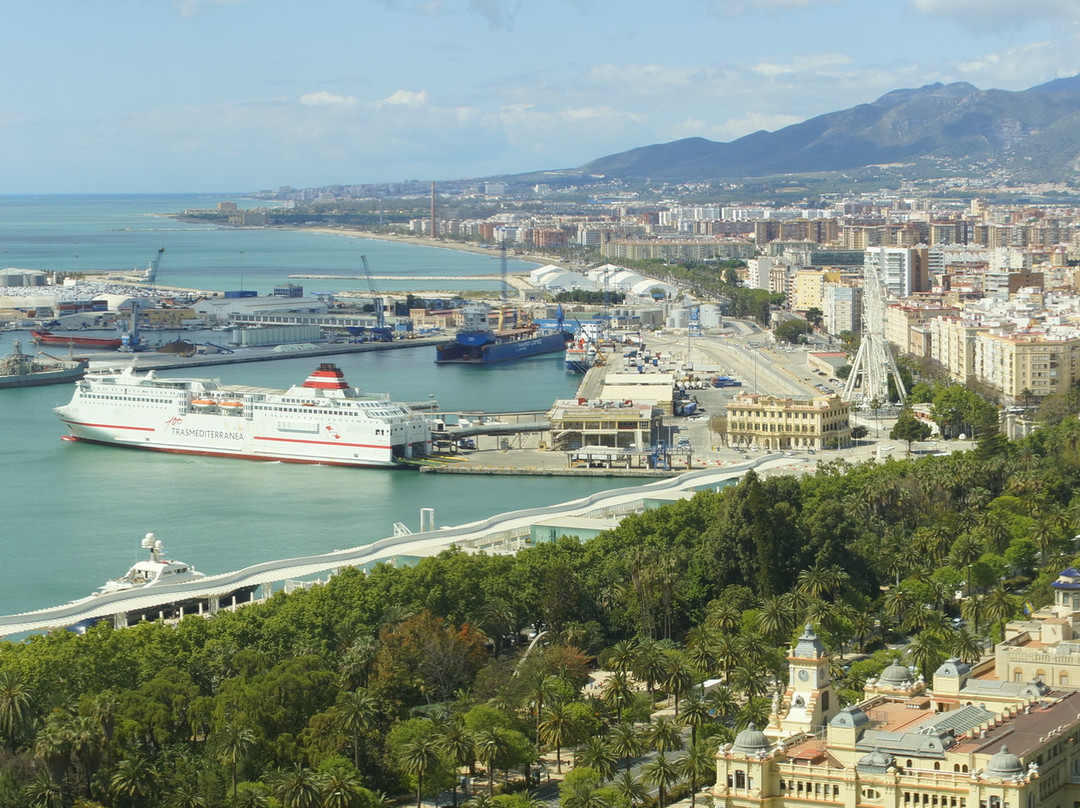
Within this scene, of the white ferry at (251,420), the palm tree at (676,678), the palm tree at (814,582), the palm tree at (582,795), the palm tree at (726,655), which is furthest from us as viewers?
the white ferry at (251,420)

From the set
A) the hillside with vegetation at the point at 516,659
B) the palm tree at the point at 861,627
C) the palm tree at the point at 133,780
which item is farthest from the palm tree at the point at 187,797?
the palm tree at the point at 861,627

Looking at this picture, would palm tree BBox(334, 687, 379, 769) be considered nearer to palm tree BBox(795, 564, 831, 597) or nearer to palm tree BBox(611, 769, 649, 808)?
palm tree BBox(611, 769, 649, 808)

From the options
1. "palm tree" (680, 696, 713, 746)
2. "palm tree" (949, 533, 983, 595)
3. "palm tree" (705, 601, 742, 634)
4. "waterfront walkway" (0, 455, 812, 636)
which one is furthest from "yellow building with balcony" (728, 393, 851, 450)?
"palm tree" (680, 696, 713, 746)

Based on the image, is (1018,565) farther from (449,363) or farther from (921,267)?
(921,267)

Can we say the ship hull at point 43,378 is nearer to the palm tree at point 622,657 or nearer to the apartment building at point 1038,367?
the apartment building at point 1038,367

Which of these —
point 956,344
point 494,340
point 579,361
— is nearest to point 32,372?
point 494,340

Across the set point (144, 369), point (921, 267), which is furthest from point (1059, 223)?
point (144, 369)

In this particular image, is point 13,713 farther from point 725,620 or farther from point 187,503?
point 187,503
